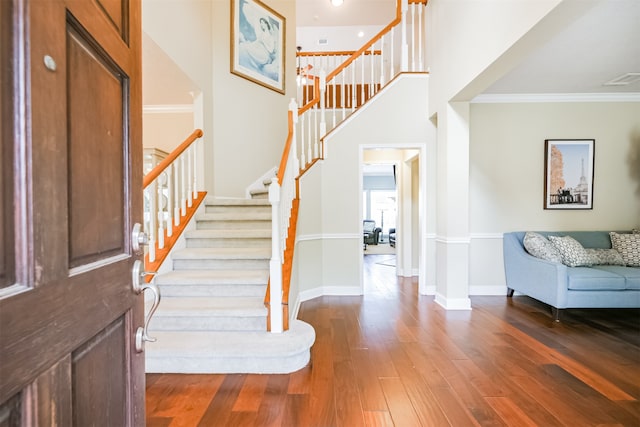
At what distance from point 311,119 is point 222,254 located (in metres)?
2.39

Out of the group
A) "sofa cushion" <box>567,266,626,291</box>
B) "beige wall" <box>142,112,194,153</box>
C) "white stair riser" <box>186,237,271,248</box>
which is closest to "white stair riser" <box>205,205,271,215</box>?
"white stair riser" <box>186,237,271,248</box>

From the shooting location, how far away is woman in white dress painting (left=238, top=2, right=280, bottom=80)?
163 inches

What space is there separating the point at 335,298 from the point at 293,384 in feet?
6.62

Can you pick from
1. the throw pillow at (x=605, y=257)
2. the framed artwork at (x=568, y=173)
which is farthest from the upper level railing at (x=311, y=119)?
the throw pillow at (x=605, y=257)

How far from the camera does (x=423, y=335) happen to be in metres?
2.80

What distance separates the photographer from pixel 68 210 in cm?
62

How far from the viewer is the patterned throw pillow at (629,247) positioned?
11.4ft

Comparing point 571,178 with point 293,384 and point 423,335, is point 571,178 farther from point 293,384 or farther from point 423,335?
point 293,384

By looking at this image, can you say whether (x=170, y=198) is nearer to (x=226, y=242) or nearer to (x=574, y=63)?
(x=226, y=242)

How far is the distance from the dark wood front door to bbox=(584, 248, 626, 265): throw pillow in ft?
14.9

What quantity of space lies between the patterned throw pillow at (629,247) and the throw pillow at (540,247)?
0.84 meters

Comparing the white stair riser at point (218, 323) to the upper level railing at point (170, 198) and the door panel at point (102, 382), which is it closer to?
the upper level railing at point (170, 198)

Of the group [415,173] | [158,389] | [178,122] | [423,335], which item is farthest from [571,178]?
[178,122]

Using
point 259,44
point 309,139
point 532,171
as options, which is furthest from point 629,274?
point 259,44
